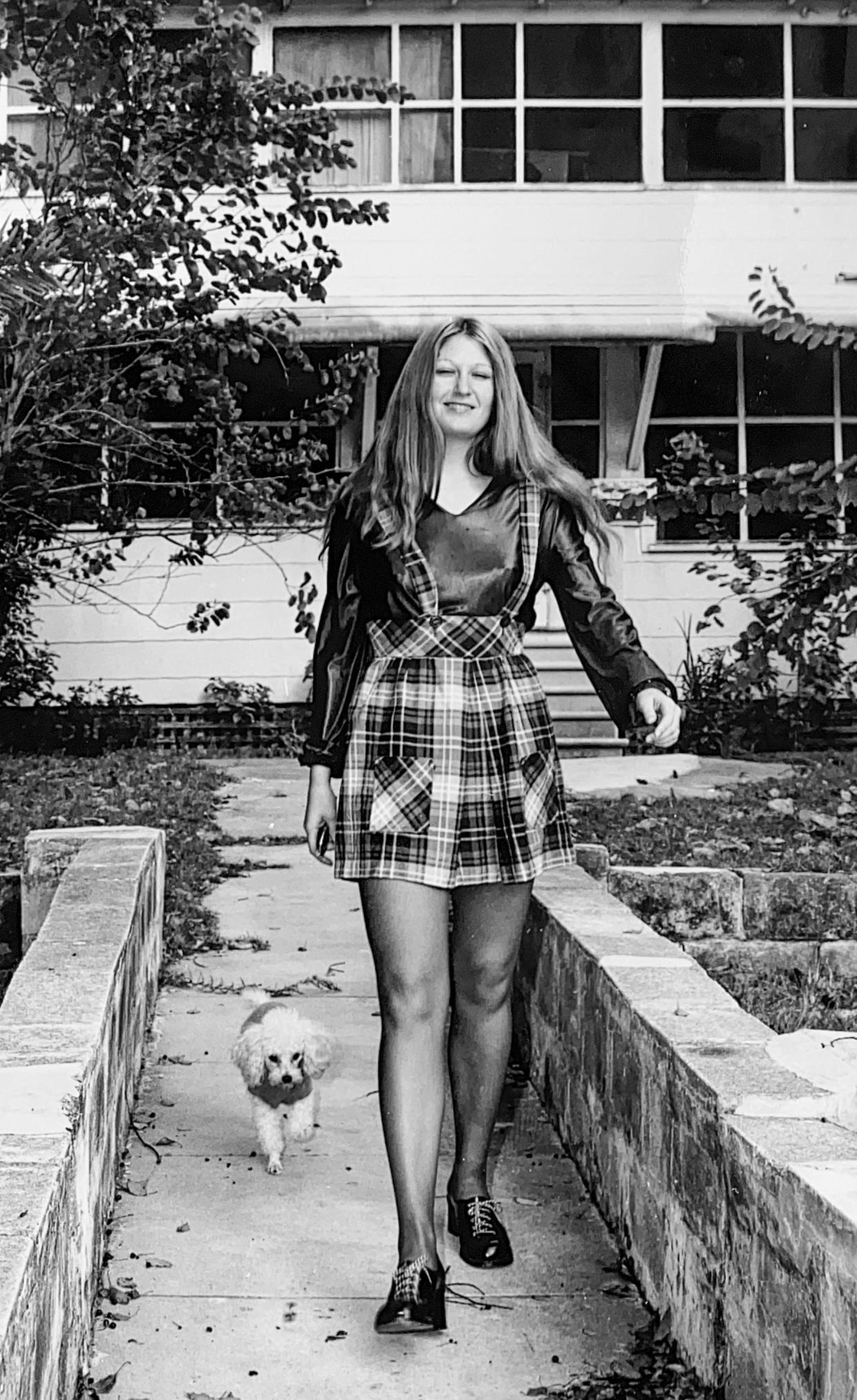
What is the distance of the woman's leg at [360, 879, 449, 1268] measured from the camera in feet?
12.0

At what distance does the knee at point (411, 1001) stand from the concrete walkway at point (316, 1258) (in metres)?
0.57

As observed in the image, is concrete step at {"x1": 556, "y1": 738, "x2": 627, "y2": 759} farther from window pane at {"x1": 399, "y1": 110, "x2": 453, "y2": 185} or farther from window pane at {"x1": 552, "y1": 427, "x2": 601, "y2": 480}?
window pane at {"x1": 399, "y1": 110, "x2": 453, "y2": 185}

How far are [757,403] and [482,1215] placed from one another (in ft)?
39.5

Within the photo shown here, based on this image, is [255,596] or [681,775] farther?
[255,596]

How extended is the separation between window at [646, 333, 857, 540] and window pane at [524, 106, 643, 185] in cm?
174

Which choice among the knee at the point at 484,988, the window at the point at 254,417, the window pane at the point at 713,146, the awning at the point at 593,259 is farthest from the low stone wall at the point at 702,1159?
the window pane at the point at 713,146

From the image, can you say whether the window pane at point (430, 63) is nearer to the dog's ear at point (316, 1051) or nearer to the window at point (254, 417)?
the window at point (254, 417)

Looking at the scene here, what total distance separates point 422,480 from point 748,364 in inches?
461

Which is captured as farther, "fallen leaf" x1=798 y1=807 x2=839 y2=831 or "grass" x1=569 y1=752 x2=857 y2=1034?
"fallen leaf" x1=798 y1=807 x2=839 y2=831

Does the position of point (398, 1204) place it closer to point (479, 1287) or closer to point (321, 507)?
point (479, 1287)

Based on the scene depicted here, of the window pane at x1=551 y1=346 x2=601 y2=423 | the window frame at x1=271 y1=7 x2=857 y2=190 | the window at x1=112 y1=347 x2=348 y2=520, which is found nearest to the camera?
the window at x1=112 y1=347 x2=348 y2=520

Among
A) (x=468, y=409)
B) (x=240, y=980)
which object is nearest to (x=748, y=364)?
(x=240, y=980)

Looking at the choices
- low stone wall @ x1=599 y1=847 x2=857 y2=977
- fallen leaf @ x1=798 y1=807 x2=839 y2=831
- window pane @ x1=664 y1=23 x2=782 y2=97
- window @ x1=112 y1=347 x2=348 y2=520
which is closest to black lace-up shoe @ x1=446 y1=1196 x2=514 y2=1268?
low stone wall @ x1=599 y1=847 x2=857 y2=977

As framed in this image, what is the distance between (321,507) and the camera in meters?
9.07
